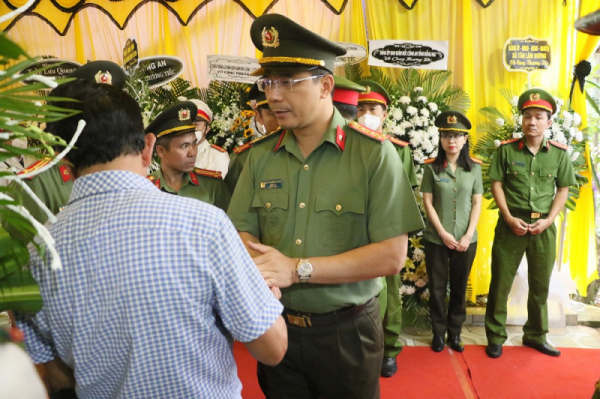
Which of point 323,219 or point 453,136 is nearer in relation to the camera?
point 323,219

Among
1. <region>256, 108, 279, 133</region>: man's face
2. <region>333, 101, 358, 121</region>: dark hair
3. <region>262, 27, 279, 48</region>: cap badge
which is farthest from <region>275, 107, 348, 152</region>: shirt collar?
<region>256, 108, 279, 133</region>: man's face

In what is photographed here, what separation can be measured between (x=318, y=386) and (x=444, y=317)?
2374 mm

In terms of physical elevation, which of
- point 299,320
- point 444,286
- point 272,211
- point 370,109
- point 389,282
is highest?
point 370,109

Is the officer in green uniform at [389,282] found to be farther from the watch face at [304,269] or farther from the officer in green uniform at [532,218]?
the watch face at [304,269]

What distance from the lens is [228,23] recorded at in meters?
5.46

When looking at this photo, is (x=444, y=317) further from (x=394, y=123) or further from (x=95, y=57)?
(x=95, y=57)

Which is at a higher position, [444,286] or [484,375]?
[444,286]

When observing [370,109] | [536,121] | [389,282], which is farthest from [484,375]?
[370,109]

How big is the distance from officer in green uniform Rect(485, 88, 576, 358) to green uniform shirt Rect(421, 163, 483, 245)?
25 centimetres

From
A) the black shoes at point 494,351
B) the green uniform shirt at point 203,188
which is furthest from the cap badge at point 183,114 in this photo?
the black shoes at point 494,351

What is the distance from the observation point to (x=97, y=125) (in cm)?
101

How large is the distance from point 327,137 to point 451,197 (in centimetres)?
232

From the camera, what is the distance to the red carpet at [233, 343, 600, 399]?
305cm

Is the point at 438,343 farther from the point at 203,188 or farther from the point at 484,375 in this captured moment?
the point at 203,188
